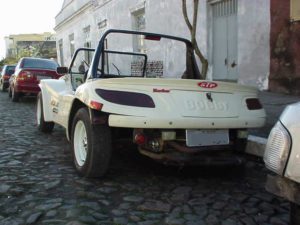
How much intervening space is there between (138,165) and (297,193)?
2979 millimetres

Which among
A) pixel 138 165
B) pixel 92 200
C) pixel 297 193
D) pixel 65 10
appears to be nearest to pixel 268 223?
pixel 297 193

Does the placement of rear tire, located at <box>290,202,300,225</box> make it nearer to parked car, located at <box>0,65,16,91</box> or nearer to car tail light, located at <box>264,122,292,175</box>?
car tail light, located at <box>264,122,292,175</box>

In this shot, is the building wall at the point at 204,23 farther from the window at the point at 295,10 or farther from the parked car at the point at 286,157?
the parked car at the point at 286,157

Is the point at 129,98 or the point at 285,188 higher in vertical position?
the point at 129,98

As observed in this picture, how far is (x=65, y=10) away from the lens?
1126 inches

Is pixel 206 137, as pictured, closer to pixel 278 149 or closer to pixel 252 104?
pixel 252 104

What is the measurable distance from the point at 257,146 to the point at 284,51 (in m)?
4.59

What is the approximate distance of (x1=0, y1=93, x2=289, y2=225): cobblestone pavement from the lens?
3.54 meters

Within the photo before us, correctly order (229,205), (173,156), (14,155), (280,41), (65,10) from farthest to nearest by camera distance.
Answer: (65,10) < (280,41) < (14,155) < (173,156) < (229,205)

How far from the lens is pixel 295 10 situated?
919cm

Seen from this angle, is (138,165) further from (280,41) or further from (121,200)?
(280,41)

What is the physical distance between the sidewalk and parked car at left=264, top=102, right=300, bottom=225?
3012mm

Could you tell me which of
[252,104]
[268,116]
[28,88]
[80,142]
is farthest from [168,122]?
[28,88]

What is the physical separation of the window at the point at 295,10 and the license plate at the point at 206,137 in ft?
18.5
